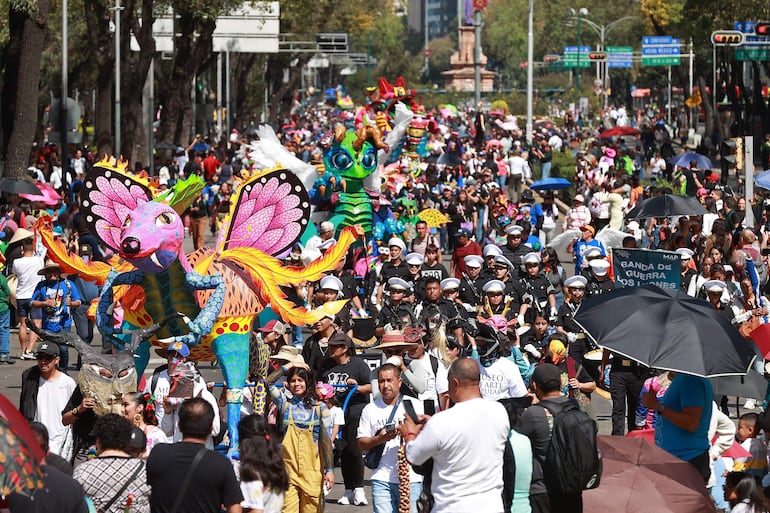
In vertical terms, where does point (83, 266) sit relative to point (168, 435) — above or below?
above

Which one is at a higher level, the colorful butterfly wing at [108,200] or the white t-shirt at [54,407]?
the colorful butterfly wing at [108,200]

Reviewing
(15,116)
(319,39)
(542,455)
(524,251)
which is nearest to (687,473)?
(542,455)

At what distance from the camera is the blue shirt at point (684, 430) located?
33.6 ft

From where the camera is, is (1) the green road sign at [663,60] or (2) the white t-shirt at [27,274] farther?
(1) the green road sign at [663,60]

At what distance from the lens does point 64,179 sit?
3306cm

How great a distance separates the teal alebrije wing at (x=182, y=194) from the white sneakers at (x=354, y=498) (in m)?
2.82

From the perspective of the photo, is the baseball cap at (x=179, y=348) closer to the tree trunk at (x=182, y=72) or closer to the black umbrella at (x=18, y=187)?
the black umbrella at (x=18, y=187)

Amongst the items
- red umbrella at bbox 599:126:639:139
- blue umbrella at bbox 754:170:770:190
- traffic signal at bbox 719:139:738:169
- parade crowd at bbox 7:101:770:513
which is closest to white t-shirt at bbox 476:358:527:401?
parade crowd at bbox 7:101:770:513

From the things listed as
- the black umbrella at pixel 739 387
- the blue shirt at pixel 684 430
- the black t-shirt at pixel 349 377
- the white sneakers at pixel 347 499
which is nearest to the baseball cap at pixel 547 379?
the blue shirt at pixel 684 430

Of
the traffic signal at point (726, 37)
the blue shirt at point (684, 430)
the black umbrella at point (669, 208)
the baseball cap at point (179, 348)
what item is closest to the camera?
the blue shirt at point (684, 430)

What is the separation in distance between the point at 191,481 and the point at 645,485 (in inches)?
116

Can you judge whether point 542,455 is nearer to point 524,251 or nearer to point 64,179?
point 524,251

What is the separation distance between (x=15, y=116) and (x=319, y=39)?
4499cm

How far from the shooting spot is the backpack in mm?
8797
